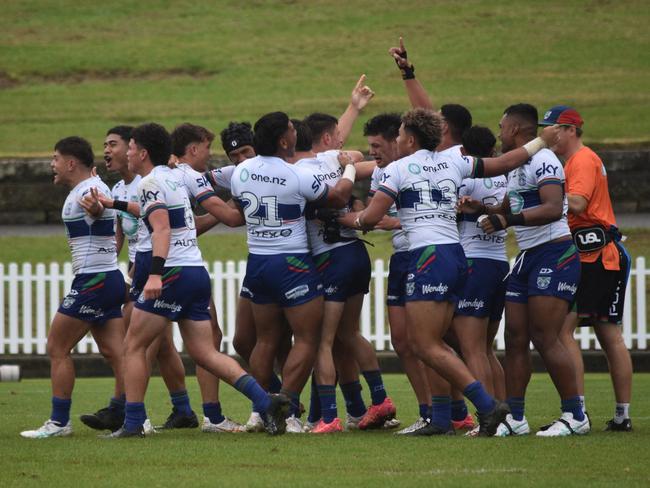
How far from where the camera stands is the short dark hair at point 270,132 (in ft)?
32.5

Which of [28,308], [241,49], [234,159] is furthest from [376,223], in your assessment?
[241,49]

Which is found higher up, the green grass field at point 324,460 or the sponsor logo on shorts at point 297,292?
the sponsor logo on shorts at point 297,292

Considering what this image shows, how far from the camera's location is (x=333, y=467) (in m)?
8.13

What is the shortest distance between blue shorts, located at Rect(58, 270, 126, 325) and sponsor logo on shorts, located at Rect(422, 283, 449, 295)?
2.44m

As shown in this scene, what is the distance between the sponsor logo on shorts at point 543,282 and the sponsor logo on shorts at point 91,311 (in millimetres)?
3290

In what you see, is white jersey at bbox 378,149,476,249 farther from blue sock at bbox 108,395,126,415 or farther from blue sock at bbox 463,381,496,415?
blue sock at bbox 108,395,126,415

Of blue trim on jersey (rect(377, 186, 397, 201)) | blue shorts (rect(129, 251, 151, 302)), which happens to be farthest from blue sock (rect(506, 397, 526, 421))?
blue shorts (rect(129, 251, 151, 302))

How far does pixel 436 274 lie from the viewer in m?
9.36

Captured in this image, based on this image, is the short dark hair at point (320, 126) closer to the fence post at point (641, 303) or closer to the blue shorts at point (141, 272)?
the blue shorts at point (141, 272)

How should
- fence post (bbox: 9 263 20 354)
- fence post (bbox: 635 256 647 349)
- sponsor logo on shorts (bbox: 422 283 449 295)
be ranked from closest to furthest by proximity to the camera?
sponsor logo on shorts (bbox: 422 283 449 295) → fence post (bbox: 635 256 647 349) → fence post (bbox: 9 263 20 354)

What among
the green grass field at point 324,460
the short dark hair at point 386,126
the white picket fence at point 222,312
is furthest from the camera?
the white picket fence at point 222,312

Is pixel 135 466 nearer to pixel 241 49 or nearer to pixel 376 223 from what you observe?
pixel 376 223

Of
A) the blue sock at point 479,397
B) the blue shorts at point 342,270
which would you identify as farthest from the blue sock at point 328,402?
the blue sock at point 479,397

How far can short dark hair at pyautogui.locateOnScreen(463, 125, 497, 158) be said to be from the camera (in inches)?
407
